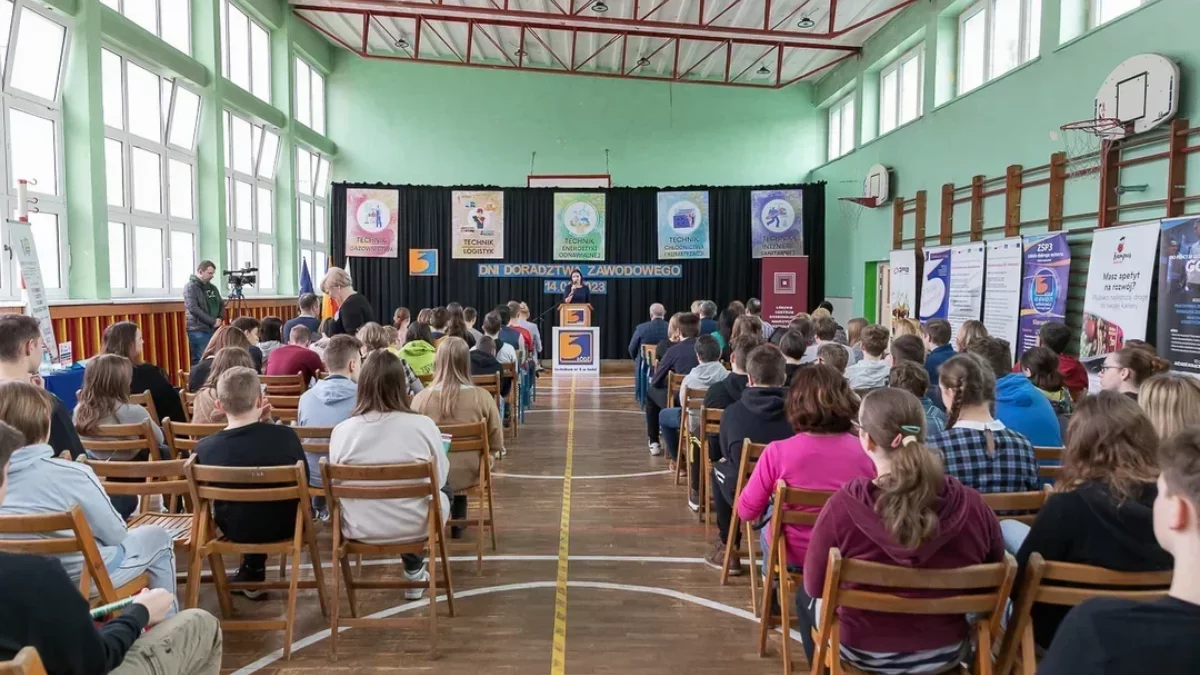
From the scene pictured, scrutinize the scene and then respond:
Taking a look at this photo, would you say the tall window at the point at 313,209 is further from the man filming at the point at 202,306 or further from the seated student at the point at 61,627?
the seated student at the point at 61,627

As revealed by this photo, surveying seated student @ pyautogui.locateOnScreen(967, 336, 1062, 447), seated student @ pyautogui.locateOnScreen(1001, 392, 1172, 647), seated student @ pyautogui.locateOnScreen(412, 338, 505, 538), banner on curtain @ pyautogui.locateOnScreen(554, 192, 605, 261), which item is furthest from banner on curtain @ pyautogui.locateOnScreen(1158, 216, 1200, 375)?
banner on curtain @ pyautogui.locateOnScreen(554, 192, 605, 261)

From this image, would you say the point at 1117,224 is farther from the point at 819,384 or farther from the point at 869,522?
the point at 869,522

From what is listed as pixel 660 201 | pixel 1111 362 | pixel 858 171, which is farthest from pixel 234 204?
pixel 1111 362

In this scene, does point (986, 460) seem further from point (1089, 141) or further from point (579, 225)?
point (579, 225)

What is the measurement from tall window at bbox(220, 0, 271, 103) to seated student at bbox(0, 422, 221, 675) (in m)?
10.5

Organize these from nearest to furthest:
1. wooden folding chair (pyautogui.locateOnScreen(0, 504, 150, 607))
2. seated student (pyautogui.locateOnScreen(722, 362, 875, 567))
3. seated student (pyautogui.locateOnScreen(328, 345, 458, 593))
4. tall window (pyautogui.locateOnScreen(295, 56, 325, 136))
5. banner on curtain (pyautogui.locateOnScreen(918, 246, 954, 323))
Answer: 1. wooden folding chair (pyautogui.locateOnScreen(0, 504, 150, 607))
2. seated student (pyautogui.locateOnScreen(722, 362, 875, 567))
3. seated student (pyautogui.locateOnScreen(328, 345, 458, 593))
4. banner on curtain (pyautogui.locateOnScreen(918, 246, 954, 323))
5. tall window (pyautogui.locateOnScreen(295, 56, 325, 136))

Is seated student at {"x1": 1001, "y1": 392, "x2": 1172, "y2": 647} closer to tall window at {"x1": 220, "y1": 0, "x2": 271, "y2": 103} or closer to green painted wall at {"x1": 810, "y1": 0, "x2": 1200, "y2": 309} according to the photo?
green painted wall at {"x1": 810, "y1": 0, "x2": 1200, "y2": 309}

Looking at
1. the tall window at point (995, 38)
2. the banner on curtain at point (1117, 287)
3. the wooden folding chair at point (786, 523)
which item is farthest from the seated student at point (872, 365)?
the tall window at point (995, 38)

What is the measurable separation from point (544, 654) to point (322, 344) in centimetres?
408

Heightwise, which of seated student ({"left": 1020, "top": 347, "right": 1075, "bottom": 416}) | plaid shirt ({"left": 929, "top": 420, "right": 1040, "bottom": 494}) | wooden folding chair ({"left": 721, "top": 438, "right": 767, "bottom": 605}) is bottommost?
wooden folding chair ({"left": 721, "top": 438, "right": 767, "bottom": 605})

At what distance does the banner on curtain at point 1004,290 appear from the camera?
750cm

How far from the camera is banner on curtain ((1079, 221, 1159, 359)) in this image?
18.6 feet

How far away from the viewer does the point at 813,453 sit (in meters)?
2.64

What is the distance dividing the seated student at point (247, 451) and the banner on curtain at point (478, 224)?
10.9 metres
